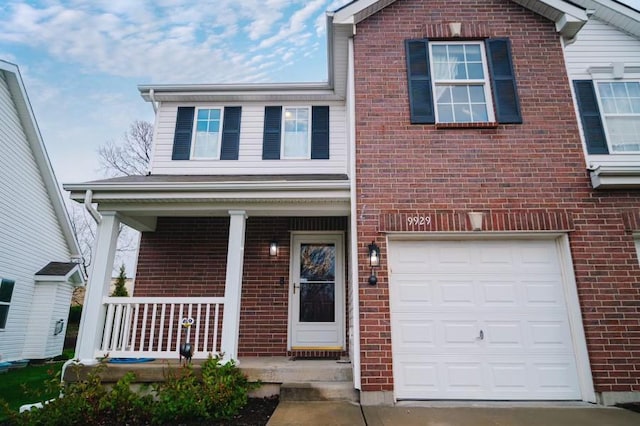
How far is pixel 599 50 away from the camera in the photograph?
6.84 metres

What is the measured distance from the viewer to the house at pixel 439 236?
445cm

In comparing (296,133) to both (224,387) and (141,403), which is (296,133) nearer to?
(224,387)

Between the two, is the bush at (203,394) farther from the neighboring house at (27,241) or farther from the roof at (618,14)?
the roof at (618,14)

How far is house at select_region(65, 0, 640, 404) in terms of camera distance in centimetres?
445

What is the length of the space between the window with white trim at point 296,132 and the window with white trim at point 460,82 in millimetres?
2831

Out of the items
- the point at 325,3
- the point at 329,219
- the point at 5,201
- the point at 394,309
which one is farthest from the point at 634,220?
the point at 5,201

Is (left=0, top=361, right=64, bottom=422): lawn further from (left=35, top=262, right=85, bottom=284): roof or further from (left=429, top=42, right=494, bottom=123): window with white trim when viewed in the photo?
(left=429, top=42, right=494, bottom=123): window with white trim

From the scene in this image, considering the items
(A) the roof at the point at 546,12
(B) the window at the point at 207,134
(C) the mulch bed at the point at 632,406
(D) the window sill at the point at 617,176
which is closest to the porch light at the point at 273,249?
(B) the window at the point at 207,134

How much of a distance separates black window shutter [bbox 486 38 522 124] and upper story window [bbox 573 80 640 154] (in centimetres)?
215

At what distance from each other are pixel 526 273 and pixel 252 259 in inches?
180

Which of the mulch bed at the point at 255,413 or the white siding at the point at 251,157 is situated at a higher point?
the white siding at the point at 251,157

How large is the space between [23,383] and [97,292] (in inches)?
91.3

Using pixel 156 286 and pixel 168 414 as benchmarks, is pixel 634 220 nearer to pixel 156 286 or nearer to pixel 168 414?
pixel 168 414

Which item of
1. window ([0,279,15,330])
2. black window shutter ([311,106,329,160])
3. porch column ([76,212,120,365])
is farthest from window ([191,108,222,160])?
window ([0,279,15,330])
